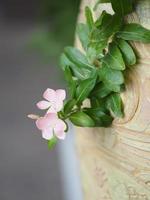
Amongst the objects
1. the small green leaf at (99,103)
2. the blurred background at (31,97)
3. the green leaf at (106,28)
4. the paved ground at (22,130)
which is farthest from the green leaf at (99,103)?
the paved ground at (22,130)

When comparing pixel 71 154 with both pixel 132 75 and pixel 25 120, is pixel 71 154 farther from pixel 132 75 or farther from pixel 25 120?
pixel 132 75

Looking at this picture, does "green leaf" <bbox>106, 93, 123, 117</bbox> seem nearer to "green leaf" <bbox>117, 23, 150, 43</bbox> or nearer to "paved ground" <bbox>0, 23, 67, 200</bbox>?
"green leaf" <bbox>117, 23, 150, 43</bbox>

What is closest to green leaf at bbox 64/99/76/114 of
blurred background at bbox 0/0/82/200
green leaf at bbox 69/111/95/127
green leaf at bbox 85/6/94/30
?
green leaf at bbox 69/111/95/127

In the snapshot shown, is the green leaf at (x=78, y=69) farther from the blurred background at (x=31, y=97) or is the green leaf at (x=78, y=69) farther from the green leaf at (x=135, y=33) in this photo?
the blurred background at (x=31, y=97)

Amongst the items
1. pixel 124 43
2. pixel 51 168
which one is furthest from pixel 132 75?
pixel 51 168

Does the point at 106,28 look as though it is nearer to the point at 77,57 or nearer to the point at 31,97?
the point at 77,57

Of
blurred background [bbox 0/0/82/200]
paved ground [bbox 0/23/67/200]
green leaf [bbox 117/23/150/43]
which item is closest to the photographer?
green leaf [bbox 117/23/150/43]
